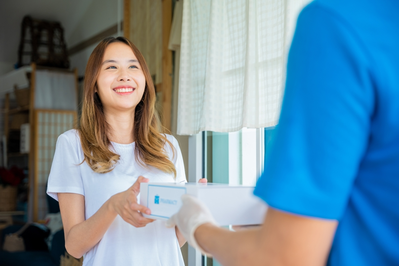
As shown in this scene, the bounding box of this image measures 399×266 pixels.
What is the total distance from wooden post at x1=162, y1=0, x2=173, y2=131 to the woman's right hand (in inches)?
59.9

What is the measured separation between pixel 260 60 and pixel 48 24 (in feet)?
13.6

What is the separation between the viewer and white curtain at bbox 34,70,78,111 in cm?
462

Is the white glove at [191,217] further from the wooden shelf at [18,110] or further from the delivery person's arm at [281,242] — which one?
the wooden shelf at [18,110]

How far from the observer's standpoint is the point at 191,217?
0.61 metres

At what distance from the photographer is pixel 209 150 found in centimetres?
234

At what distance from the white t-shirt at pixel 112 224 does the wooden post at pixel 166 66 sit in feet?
4.01

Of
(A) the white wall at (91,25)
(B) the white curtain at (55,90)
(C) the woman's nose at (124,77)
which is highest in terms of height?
(A) the white wall at (91,25)

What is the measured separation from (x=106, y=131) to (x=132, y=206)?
521 mm

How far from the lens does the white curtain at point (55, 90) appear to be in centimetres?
462

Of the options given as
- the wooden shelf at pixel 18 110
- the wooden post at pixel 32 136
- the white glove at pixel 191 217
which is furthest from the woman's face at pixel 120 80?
the wooden shelf at pixel 18 110

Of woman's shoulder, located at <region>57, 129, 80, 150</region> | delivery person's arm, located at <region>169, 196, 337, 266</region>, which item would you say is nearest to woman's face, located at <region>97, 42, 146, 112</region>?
woman's shoulder, located at <region>57, 129, 80, 150</region>

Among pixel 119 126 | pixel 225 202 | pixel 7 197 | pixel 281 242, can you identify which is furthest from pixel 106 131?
pixel 7 197

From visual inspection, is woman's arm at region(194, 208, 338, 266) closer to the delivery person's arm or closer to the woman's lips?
the delivery person's arm

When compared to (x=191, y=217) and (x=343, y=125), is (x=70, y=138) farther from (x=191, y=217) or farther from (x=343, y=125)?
(x=343, y=125)
